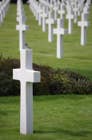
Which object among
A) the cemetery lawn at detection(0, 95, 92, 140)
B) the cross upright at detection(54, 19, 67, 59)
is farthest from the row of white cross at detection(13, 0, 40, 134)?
the cross upright at detection(54, 19, 67, 59)

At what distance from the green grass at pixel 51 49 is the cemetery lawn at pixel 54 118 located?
2.52m

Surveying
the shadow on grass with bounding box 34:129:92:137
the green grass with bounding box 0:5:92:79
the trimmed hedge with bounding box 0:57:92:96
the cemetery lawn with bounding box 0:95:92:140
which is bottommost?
the shadow on grass with bounding box 34:129:92:137

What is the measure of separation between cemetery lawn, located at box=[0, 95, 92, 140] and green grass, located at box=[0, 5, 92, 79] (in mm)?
2517

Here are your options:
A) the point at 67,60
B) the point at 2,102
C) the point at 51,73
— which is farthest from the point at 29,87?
the point at 67,60

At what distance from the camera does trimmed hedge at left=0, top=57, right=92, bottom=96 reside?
37.4 ft

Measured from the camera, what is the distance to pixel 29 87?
7770 millimetres

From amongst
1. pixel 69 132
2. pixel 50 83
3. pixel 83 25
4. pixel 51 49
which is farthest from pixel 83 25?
pixel 69 132

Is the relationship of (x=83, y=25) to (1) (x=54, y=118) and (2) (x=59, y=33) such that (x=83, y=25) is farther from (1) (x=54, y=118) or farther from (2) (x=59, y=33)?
(1) (x=54, y=118)

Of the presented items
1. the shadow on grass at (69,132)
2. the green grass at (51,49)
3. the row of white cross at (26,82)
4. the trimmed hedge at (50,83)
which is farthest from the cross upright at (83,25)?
the row of white cross at (26,82)

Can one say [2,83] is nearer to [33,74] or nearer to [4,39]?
[33,74]

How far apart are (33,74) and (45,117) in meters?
1.99

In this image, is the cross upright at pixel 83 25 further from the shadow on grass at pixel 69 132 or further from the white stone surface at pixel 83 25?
the shadow on grass at pixel 69 132

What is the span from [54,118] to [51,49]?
9.46 meters

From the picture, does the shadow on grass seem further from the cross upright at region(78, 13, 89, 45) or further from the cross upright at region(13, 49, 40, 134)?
the cross upright at region(78, 13, 89, 45)
